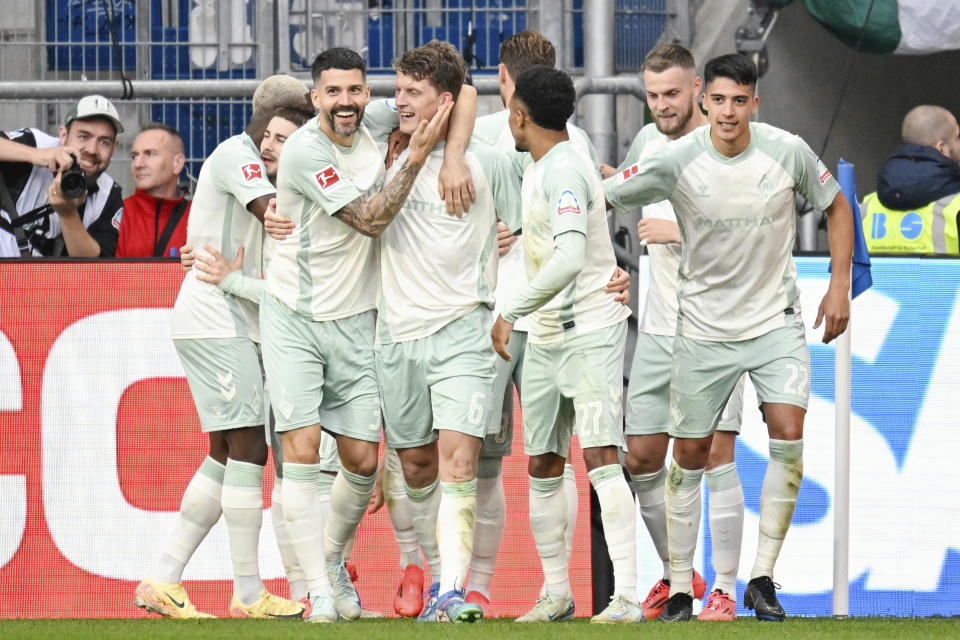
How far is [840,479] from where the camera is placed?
22.3 feet

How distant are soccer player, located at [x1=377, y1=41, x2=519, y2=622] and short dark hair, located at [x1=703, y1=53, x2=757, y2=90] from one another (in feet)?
3.32

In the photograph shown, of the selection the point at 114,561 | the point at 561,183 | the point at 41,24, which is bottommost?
the point at 114,561

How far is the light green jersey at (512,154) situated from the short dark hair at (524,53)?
0.23 meters

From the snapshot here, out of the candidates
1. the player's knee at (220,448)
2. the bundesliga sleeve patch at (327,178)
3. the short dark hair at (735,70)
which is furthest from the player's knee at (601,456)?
the player's knee at (220,448)

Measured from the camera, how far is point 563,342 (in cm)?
646

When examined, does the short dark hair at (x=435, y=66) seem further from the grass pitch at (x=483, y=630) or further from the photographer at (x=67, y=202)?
the photographer at (x=67, y=202)

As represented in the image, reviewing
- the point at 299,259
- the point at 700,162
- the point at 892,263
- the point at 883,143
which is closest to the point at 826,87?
the point at 883,143

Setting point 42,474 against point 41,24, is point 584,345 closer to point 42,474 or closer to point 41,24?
point 42,474

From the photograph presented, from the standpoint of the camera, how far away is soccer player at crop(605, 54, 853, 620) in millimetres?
6492

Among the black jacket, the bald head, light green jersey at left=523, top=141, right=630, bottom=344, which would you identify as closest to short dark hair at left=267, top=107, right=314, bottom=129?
light green jersey at left=523, top=141, right=630, bottom=344

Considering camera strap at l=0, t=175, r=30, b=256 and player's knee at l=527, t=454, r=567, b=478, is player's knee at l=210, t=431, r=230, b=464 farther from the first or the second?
camera strap at l=0, t=175, r=30, b=256

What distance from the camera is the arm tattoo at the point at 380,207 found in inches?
251

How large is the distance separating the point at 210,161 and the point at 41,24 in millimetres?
2195

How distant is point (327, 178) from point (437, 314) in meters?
0.68
